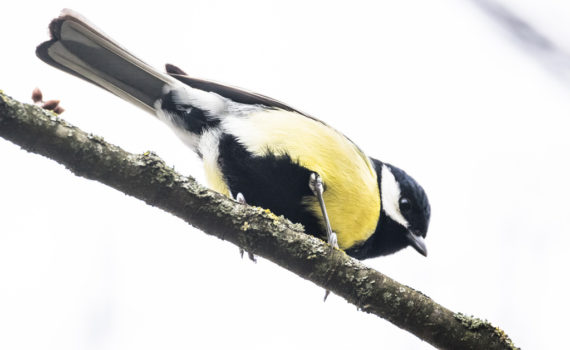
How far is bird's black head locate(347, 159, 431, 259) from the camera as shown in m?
3.53

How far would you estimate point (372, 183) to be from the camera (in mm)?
3404

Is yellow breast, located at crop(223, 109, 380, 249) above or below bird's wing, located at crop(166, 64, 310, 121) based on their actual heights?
below

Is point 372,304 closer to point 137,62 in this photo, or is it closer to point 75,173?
point 75,173

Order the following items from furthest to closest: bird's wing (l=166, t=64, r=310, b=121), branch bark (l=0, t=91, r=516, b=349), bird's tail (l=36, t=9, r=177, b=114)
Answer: bird's wing (l=166, t=64, r=310, b=121) → bird's tail (l=36, t=9, r=177, b=114) → branch bark (l=0, t=91, r=516, b=349)

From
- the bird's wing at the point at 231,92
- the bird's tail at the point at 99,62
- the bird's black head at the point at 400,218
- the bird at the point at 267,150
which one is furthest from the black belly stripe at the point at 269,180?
the bird's tail at the point at 99,62

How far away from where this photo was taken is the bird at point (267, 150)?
316 cm

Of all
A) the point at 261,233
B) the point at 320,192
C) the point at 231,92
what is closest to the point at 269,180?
the point at 320,192

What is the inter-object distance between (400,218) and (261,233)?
1626mm

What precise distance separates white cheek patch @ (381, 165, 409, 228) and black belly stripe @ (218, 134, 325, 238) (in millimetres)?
564

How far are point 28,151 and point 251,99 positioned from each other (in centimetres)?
178

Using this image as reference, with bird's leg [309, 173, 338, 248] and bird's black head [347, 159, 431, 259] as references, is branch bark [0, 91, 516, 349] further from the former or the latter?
bird's black head [347, 159, 431, 259]

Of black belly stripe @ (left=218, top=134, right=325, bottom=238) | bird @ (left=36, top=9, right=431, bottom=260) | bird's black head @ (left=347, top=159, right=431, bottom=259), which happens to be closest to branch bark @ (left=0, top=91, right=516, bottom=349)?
bird @ (left=36, top=9, right=431, bottom=260)

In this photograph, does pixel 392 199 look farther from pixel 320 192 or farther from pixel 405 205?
pixel 320 192

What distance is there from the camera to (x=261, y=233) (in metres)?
2.17
